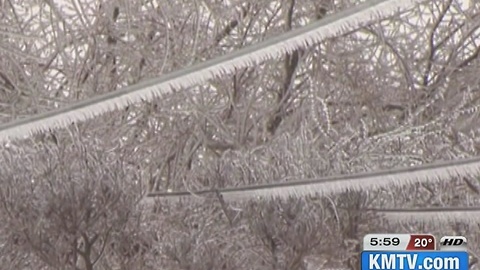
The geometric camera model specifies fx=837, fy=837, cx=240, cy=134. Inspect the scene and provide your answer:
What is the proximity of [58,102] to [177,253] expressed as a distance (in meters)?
0.41

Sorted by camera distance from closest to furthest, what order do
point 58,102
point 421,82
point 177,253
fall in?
point 177,253
point 58,102
point 421,82

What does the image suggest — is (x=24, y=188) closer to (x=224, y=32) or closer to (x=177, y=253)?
(x=177, y=253)

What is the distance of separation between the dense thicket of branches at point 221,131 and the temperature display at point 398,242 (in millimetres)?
32

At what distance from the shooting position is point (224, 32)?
186 cm

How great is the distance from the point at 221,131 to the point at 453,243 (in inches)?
21.8

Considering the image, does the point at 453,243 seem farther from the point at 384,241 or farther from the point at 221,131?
the point at 221,131

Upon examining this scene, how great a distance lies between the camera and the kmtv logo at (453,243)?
1506 millimetres

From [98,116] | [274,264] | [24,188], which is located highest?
[98,116]

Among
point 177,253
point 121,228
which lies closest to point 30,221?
point 121,228
